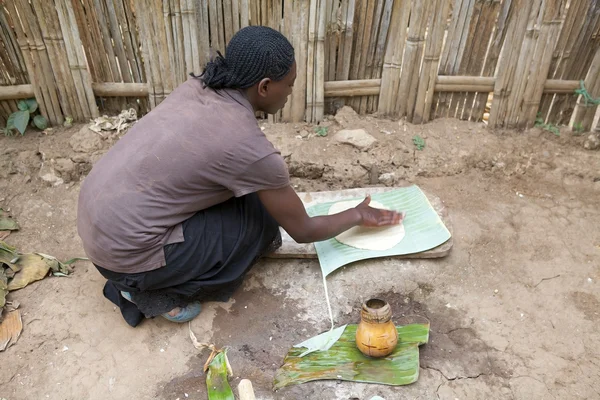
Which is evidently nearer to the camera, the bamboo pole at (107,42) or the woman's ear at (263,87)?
the woman's ear at (263,87)

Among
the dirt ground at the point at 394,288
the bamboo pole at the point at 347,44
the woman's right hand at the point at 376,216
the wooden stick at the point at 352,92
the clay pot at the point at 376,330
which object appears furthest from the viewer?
the wooden stick at the point at 352,92

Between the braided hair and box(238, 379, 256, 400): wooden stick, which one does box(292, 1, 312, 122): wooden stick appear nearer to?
the braided hair

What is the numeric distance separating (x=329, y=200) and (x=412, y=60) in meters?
1.00

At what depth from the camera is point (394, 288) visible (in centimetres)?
235

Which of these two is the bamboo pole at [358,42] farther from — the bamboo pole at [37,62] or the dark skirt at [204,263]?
the bamboo pole at [37,62]

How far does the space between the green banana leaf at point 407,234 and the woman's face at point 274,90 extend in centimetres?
82

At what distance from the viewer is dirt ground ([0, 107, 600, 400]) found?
6.51 ft

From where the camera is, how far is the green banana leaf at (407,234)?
2.38 meters

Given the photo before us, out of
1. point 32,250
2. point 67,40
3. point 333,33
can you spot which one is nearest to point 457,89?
point 333,33

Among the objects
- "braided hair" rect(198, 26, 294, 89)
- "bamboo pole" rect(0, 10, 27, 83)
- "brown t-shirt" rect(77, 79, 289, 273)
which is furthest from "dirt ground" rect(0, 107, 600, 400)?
"braided hair" rect(198, 26, 294, 89)

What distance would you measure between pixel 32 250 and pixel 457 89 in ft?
8.53

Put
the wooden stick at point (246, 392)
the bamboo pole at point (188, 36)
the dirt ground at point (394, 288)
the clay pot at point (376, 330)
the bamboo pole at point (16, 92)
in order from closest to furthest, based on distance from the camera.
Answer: the wooden stick at point (246, 392) < the clay pot at point (376, 330) < the dirt ground at point (394, 288) < the bamboo pole at point (188, 36) < the bamboo pole at point (16, 92)

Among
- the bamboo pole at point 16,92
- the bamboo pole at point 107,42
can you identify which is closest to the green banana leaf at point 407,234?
the bamboo pole at point 107,42

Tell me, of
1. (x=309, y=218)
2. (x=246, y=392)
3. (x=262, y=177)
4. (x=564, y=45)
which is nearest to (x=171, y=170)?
(x=262, y=177)
